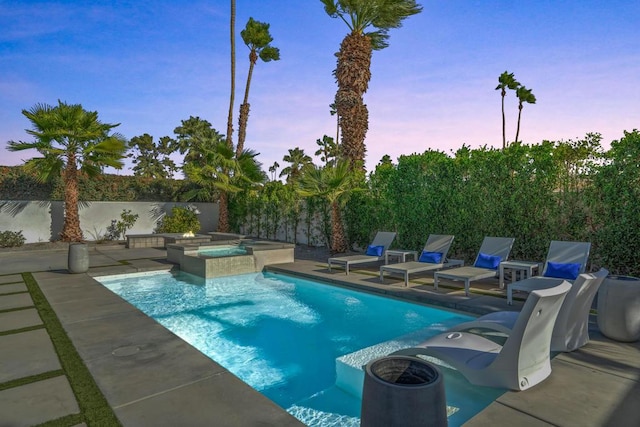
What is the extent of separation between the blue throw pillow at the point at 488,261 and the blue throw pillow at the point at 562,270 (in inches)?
41.6

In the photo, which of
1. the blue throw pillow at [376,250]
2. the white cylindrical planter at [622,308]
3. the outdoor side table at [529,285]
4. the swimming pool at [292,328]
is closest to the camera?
the swimming pool at [292,328]

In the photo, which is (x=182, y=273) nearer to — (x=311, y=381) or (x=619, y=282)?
(x=311, y=381)

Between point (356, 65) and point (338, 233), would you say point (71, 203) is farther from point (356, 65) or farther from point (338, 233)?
point (356, 65)

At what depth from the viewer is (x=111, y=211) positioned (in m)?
19.0

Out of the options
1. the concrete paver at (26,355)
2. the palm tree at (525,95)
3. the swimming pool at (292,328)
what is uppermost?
the palm tree at (525,95)

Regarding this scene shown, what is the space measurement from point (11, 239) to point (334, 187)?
1493 cm

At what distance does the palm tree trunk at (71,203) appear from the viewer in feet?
50.3

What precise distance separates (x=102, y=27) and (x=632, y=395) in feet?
52.2

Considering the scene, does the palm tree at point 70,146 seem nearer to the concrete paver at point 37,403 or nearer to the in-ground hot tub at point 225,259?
the in-ground hot tub at point 225,259

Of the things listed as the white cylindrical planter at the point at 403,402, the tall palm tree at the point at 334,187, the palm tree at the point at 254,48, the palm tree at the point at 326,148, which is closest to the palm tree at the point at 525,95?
the palm tree at the point at 326,148

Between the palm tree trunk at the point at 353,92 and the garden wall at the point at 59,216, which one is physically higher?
the palm tree trunk at the point at 353,92

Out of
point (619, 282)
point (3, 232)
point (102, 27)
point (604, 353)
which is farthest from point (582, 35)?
point (3, 232)

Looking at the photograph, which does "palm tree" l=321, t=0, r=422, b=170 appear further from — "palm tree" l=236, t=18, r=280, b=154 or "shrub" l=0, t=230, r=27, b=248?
"shrub" l=0, t=230, r=27, b=248

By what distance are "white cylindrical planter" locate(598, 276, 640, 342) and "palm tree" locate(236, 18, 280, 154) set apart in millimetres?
20465
